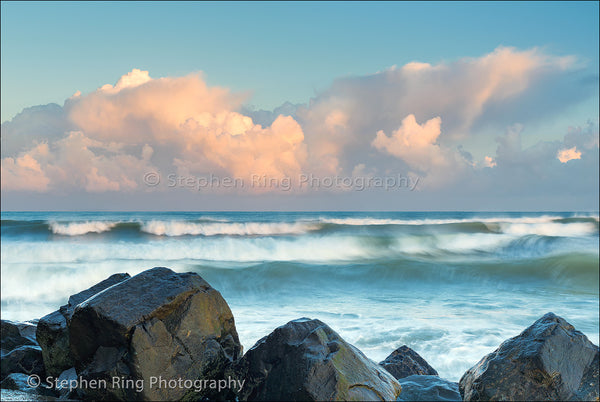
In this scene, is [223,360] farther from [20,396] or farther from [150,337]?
[20,396]

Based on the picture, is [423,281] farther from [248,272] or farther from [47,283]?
[47,283]

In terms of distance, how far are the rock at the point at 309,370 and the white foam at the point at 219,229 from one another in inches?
976

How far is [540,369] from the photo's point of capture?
3.02m

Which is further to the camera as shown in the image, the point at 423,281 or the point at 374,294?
the point at 423,281

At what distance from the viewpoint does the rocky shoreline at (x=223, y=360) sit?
2.89 meters

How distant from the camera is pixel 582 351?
10.5 ft

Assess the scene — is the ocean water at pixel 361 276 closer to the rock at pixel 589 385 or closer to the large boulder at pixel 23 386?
the rock at pixel 589 385

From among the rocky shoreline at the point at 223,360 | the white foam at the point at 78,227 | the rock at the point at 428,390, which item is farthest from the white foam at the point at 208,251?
Answer: the rocky shoreline at the point at 223,360

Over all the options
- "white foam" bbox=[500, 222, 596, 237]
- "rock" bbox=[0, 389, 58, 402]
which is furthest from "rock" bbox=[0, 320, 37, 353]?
"white foam" bbox=[500, 222, 596, 237]

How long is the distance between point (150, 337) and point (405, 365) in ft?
8.54

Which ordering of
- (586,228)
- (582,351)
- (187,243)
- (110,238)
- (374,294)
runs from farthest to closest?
(586,228) < (110,238) < (187,243) < (374,294) < (582,351)

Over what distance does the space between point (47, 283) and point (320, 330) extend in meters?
12.0

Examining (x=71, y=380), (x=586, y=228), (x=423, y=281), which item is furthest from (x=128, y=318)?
(x=586, y=228)

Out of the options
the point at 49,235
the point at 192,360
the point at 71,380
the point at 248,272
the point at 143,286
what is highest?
the point at 143,286
